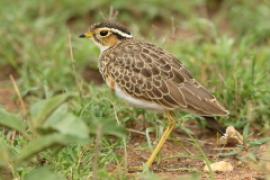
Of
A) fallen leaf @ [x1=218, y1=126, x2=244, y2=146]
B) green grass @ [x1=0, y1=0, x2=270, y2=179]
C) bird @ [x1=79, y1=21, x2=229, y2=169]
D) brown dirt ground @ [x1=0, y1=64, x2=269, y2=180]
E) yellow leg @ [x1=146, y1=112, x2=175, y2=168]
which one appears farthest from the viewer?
fallen leaf @ [x1=218, y1=126, x2=244, y2=146]

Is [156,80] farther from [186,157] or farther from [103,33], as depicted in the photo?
[103,33]

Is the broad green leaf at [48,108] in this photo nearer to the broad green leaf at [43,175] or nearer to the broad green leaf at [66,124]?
the broad green leaf at [66,124]

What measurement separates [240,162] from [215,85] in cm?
131

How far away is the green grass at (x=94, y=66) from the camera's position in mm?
5352

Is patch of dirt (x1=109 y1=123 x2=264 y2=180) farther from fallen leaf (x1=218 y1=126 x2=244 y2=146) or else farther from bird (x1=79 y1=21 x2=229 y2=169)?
bird (x1=79 y1=21 x2=229 y2=169)

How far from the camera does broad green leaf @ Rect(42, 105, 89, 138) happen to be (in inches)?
196

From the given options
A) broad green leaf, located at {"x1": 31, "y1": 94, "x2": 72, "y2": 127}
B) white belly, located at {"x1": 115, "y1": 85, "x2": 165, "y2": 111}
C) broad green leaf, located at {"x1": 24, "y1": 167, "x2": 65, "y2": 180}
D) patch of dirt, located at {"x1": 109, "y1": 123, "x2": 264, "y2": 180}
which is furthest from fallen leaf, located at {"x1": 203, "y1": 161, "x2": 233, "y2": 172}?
broad green leaf, located at {"x1": 31, "y1": 94, "x2": 72, "y2": 127}

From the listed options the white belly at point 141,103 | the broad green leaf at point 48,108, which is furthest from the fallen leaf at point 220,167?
the broad green leaf at point 48,108

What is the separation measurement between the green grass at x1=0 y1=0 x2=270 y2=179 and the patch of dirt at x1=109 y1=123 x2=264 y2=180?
0.17 meters

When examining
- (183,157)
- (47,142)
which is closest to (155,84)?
(183,157)

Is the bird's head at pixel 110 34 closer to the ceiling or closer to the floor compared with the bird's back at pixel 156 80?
closer to the ceiling

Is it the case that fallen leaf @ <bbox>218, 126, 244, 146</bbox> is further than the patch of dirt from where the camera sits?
Yes

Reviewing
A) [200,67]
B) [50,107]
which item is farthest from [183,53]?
[50,107]

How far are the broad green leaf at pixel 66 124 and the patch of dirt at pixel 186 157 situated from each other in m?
1.02
